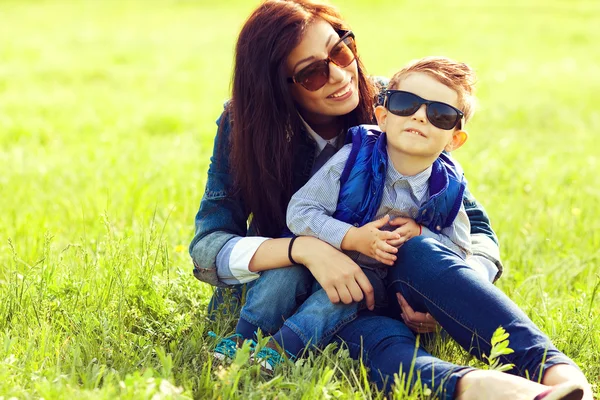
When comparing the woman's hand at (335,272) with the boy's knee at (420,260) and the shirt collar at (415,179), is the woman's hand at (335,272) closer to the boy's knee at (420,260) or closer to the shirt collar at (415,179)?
the boy's knee at (420,260)

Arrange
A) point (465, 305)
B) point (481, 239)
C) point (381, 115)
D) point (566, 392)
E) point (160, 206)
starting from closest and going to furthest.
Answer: point (566, 392), point (465, 305), point (381, 115), point (481, 239), point (160, 206)

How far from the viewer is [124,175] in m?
5.63

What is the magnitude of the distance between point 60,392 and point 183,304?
1080 mm

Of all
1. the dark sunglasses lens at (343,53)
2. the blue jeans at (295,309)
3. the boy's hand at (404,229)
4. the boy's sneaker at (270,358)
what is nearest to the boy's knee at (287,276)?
the blue jeans at (295,309)

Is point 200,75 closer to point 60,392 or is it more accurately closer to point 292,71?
point 292,71

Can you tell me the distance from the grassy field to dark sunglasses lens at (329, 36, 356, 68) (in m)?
1.04

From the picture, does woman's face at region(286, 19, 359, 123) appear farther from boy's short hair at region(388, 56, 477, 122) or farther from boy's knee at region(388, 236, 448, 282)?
boy's knee at region(388, 236, 448, 282)

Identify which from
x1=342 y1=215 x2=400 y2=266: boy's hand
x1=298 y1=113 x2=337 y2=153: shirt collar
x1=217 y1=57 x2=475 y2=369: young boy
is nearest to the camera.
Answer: x1=342 y1=215 x2=400 y2=266: boy's hand

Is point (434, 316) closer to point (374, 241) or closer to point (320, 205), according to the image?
point (374, 241)

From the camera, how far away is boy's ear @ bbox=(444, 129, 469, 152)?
322 cm

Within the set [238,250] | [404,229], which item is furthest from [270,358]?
[404,229]

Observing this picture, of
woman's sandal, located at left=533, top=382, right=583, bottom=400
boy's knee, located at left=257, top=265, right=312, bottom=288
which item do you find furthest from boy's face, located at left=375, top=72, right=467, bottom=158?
woman's sandal, located at left=533, top=382, right=583, bottom=400

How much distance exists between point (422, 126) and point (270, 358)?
1.03 meters

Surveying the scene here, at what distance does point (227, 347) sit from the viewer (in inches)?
119
